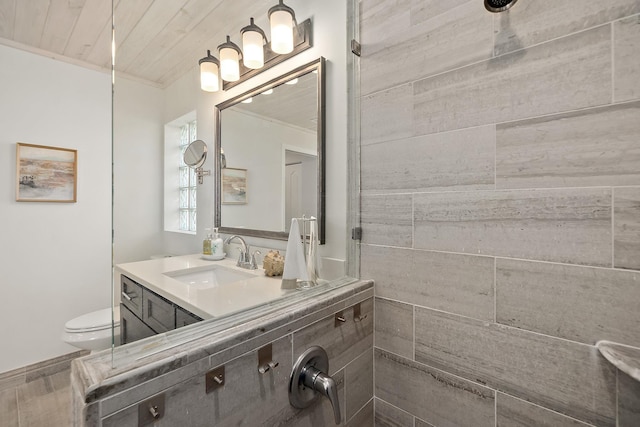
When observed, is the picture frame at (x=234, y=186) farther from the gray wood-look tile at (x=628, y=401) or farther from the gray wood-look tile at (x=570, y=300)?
the gray wood-look tile at (x=628, y=401)

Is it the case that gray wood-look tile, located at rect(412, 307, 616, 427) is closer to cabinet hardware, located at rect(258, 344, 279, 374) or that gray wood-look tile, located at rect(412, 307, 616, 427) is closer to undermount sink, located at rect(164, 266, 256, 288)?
cabinet hardware, located at rect(258, 344, 279, 374)

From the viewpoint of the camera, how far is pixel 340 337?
3.29ft

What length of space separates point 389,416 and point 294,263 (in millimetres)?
734

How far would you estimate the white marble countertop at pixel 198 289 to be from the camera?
0.83 m

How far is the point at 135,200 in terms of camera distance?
0.87m

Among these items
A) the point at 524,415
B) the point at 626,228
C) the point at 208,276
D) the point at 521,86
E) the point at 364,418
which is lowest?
the point at 364,418

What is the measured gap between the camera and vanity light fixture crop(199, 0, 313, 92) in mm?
1152

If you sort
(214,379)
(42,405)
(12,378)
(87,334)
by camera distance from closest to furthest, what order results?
(214,379), (87,334), (42,405), (12,378)

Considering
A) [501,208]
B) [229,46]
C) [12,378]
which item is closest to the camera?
[501,208]

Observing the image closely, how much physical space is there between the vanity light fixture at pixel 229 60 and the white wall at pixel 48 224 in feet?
3.95

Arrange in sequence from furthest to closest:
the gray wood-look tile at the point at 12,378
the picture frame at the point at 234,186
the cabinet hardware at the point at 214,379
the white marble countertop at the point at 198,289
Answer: the gray wood-look tile at the point at 12,378 < the picture frame at the point at 234,186 < the white marble countertop at the point at 198,289 < the cabinet hardware at the point at 214,379

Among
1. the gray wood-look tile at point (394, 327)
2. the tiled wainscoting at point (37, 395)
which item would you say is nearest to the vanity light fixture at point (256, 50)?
the gray wood-look tile at point (394, 327)

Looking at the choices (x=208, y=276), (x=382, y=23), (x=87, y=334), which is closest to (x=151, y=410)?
(x=208, y=276)

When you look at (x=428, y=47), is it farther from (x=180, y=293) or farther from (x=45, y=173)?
(x=45, y=173)
